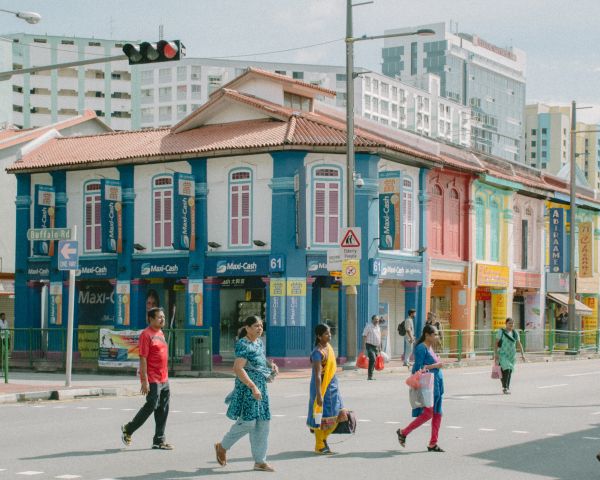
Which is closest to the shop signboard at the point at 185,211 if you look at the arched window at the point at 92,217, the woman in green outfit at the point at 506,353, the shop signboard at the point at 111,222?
the shop signboard at the point at 111,222

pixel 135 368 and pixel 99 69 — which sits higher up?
pixel 99 69

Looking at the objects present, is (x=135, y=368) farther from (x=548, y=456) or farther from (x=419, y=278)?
(x=548, y=456)

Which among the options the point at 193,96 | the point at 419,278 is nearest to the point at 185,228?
the point at 419,278

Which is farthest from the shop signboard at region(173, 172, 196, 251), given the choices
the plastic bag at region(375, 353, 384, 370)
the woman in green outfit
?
the woman in green outfit

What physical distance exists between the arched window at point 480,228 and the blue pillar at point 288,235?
1036 centimetres

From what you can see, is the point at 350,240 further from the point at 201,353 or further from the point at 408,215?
the point at 408,215

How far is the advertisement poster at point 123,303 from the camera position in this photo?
36.0m

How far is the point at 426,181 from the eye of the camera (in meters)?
37.0

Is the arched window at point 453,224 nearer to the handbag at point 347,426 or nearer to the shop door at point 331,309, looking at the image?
the shop door at point 331,309

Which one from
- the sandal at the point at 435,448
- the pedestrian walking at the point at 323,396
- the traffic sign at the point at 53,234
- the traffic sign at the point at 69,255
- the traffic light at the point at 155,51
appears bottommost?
the sandal at the point at 435,448

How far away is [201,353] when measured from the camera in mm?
28047

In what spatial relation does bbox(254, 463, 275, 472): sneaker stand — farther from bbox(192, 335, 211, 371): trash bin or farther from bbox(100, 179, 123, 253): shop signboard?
bbox(100, 179, 123, 253): shop signboard

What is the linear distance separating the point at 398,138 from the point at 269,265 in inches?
Answer: 362

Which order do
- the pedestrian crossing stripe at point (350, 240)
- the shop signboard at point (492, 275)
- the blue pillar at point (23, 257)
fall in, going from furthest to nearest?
the shop signboard at point (492, 275) < the blue pillar at point (23, 257) < the pedestrian crossing stripe at point (350, 240)
